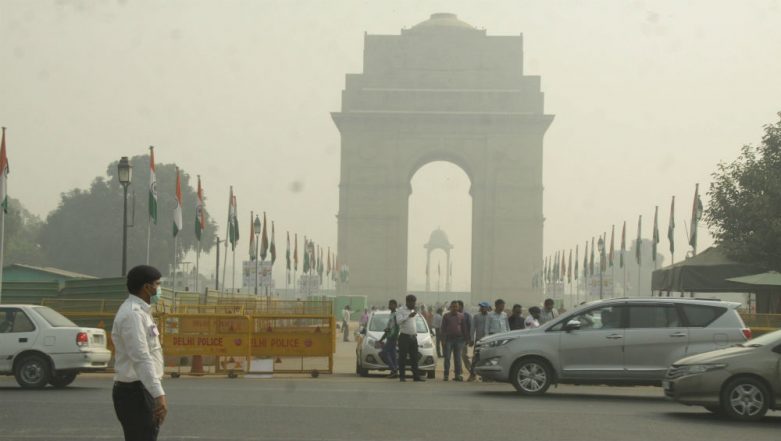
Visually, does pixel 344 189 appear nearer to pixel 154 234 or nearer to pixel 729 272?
pixel 154 234

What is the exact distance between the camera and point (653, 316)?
58.5 feet

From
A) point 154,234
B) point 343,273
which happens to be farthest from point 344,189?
point 154,234

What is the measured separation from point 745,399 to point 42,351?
9.15 metres

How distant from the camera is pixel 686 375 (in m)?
14.5

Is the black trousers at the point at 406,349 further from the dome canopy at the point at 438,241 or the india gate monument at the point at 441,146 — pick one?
the dome canopy at the point at 438,241

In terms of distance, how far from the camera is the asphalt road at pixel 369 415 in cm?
1232

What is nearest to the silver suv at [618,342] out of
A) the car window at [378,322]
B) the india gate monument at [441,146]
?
the car window at [378,322]

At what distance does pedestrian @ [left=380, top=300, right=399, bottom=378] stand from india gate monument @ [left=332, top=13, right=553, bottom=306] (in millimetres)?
63926

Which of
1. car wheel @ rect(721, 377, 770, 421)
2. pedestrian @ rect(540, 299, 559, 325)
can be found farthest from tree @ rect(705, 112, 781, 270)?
car wheel @ rect(721, 377, 770, 421)

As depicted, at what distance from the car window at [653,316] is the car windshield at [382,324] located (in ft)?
20.6

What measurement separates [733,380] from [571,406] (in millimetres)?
2298

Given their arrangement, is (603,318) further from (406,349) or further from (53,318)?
(53,318)

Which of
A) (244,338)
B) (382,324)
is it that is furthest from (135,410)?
(382,324)

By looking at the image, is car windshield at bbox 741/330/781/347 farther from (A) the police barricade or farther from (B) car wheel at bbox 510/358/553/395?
(A) the police barricade
